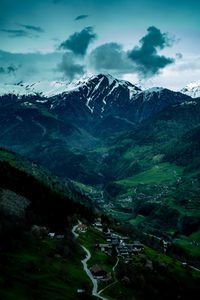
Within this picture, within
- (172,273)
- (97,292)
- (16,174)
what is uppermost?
(16,174)

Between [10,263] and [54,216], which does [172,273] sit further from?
[10,263]

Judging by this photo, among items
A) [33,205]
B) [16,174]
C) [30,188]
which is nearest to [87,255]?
[33,205]

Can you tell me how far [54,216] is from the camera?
146 m

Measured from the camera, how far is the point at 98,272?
331 ft

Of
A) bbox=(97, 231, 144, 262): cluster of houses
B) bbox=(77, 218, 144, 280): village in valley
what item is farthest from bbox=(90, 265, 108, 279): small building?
bbox=(97, 231, 144, 262): cluster of houses

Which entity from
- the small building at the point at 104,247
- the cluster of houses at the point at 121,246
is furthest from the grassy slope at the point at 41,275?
the cluster of houses at the point at 121,246

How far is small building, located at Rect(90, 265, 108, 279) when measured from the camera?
9994 cm

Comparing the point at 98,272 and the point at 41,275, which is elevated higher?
the point at 41,275

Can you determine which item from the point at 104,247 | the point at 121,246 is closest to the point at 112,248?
the point at 104,247

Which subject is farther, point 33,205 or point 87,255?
point 33,205

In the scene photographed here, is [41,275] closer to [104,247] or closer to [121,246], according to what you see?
[104,247]

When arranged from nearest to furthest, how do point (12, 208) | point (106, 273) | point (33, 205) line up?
point (106, 273) → point (12, 208) → point (33, 205)

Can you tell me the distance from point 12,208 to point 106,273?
5998 cm

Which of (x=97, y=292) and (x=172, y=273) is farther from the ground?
(x=97, y=292)
